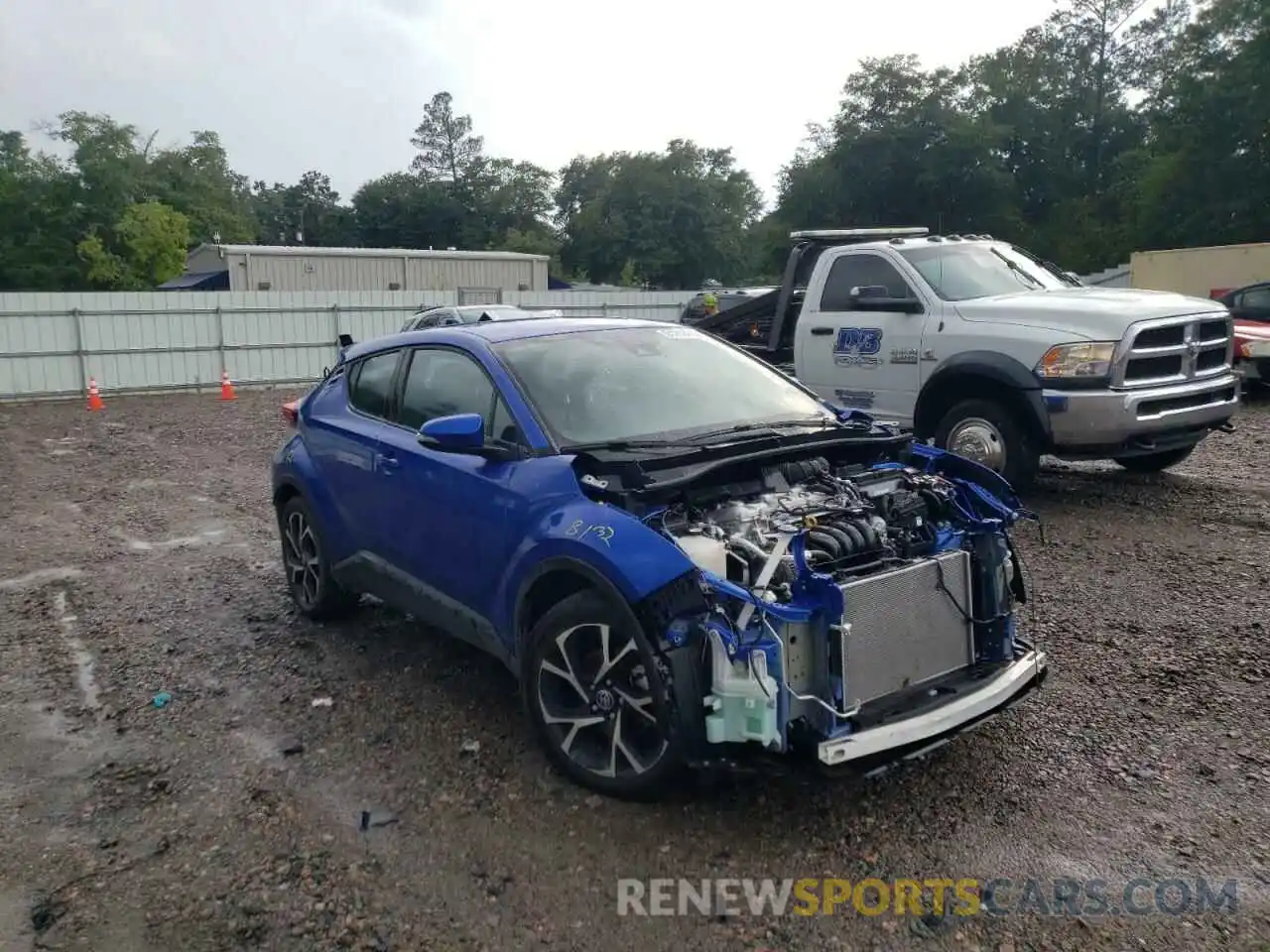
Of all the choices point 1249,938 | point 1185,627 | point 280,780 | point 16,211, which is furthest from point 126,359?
point 16,211

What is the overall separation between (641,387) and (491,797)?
1.88 meters

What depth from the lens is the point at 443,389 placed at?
4.92 metres

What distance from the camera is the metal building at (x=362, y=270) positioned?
32.1 meters

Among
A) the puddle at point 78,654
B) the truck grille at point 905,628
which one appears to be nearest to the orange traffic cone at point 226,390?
the puddle at point 78,654

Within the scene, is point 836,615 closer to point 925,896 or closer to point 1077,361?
point 925,896

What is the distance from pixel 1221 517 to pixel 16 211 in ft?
192

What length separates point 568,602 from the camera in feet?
12.5

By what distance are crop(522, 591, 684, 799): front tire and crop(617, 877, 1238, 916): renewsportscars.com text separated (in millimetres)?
415

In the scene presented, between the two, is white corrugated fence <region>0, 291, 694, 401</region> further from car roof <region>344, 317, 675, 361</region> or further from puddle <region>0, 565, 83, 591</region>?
car roof <region>344, 317, 675, 361</region>

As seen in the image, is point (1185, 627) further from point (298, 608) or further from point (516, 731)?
point (298, 608)

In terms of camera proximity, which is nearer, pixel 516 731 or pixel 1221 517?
pixel 516 731

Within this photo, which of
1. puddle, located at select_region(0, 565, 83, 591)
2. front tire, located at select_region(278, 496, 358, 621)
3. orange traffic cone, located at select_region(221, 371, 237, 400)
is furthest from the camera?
orange traffic cone, located at select_region(221, 371, 237, 400)

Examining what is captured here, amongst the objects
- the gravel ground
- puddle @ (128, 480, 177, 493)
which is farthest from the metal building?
the gravel ground

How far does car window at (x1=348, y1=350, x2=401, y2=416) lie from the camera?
5.35 metres
